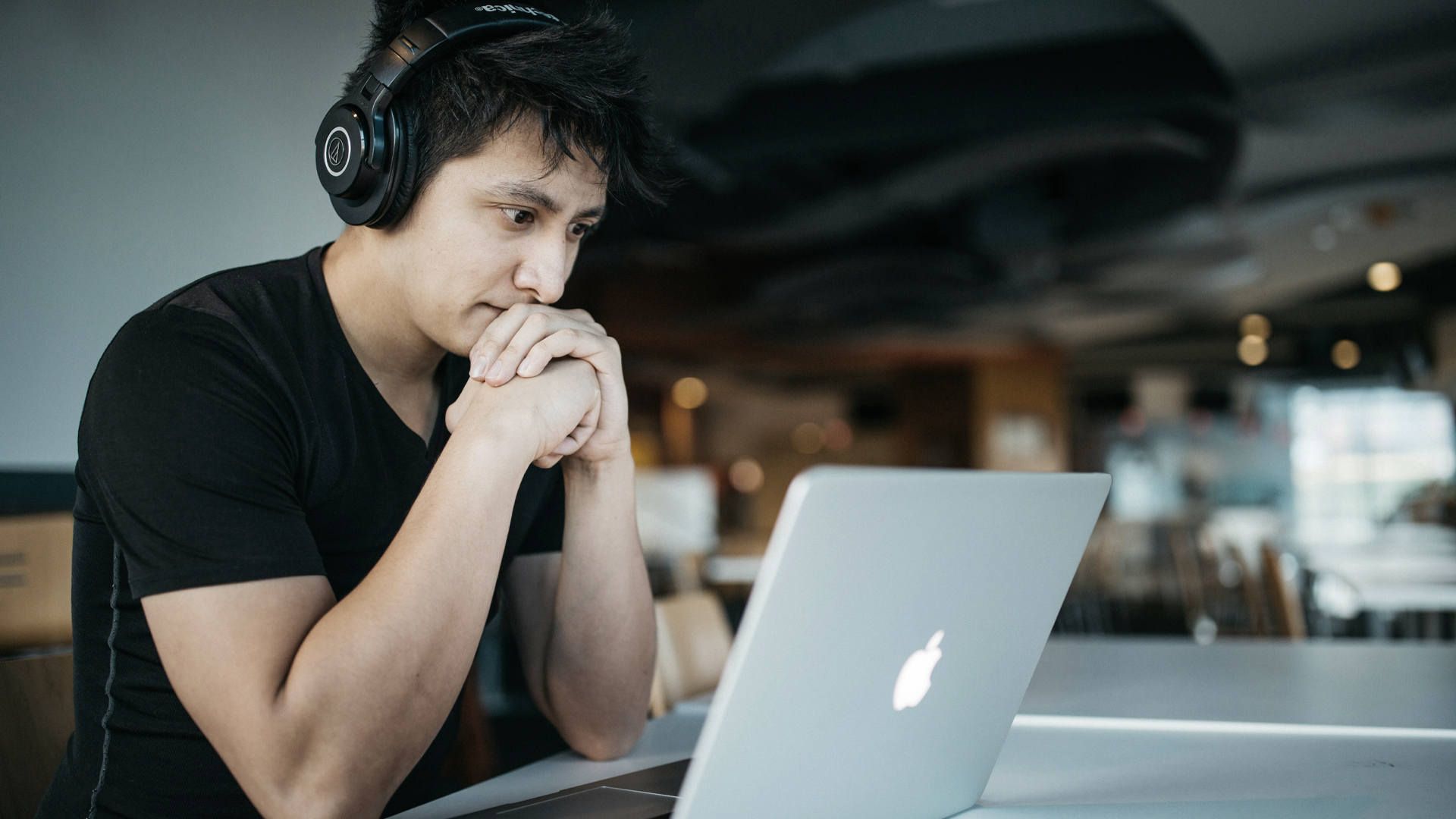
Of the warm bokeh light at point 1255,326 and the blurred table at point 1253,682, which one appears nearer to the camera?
the blurred table at point 1253,682

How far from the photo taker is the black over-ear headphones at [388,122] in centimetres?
100

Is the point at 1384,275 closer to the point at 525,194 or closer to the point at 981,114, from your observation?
the point at 981,114

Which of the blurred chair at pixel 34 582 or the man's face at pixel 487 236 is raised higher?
the man's face at pixel 487 236

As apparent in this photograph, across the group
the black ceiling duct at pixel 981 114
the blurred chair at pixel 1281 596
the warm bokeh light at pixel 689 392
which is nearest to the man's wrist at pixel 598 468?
the blurred chair at pixel 1281 596

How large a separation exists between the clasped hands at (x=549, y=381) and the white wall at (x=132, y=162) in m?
0.63

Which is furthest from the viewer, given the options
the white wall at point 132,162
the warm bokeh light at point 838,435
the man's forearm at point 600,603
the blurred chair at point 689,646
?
the warm bokeh light at point 838,435

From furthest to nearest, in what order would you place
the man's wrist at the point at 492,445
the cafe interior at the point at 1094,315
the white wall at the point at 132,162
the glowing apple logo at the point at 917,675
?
the cafe interior at the point at 1094,315 → the white wall at the point at 132,162 → the man's wrist at the point at 492,445 → the glowing apple logo at the point at 917,675

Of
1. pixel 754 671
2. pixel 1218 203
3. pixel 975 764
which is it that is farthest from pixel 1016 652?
pixel 1218 203

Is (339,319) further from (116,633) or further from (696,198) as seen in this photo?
(696,198)

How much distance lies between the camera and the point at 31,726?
3.57ft

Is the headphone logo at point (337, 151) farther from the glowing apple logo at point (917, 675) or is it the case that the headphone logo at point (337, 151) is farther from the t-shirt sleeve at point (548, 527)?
the glowing apple logo at point (917, 675)

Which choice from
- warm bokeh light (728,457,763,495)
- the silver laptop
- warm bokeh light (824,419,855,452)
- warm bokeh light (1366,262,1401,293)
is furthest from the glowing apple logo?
warm bokeh light (728,457,763,495)

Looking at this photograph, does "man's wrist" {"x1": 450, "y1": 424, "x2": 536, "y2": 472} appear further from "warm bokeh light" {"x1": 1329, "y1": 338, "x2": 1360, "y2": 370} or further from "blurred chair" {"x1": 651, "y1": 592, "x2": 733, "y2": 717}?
"warm bokeh light" {"x1": 1329, "y1": 338, "x2": 1360, "y2": 370}

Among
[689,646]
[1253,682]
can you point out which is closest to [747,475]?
[689,646]
